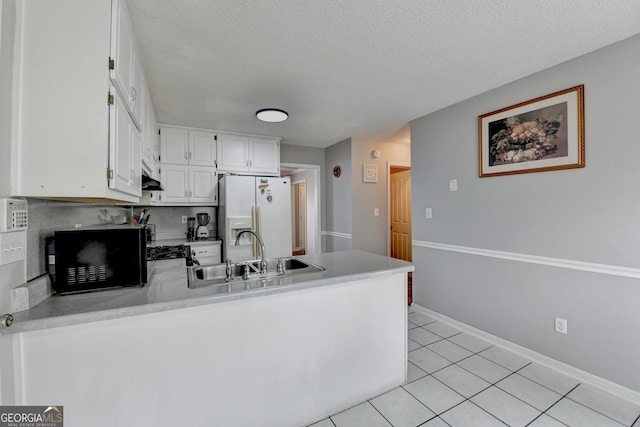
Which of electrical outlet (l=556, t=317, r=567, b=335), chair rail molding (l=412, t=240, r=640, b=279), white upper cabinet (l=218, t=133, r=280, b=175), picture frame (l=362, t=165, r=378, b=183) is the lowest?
electrical outlet (l=556, t=317, r=567, b=335)

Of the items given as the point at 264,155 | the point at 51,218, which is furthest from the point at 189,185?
the point at 51,218

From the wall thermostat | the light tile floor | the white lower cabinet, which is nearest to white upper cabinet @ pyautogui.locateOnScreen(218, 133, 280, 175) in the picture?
the white lower cabinet

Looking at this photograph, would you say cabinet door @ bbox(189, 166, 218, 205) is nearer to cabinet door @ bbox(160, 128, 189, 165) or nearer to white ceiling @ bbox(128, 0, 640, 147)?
cabinet door @ bbox(160, 128, 189, 165)

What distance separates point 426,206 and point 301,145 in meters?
2.40

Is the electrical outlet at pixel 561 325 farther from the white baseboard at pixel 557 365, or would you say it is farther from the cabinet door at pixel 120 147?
the cabinet door at pixel 120 147

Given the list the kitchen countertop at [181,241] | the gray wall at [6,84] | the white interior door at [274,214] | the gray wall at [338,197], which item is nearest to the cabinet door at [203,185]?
the kitchen countertop at [181,241]

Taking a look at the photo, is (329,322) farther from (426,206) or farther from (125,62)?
(426,206)

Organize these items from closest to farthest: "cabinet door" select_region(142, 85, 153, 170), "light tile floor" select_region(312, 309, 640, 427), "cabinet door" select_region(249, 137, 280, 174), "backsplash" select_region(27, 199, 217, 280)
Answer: "backsplash" select_region(27, 199, 217, 280) → "light tile floor" select_region(312, 309, 640, 427) → "cabinet door" select_region(142, 85, 153, 170) → "cabinet door" select_region(249, 137, 280, 174)

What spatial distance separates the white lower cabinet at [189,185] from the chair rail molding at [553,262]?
3.09 m

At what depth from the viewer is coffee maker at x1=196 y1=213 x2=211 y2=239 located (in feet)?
12.0

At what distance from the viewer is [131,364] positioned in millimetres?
1160

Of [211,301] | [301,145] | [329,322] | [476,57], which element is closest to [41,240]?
[211,301]

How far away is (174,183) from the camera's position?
11.5 feet

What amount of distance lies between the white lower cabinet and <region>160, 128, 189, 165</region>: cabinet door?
9 cm
